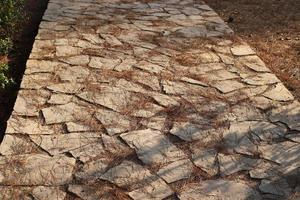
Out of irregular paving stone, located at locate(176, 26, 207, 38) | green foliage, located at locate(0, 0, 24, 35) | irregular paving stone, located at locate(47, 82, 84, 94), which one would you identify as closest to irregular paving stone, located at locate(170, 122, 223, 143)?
irregular paving stone, located at locate(47, 82, 84, 94)

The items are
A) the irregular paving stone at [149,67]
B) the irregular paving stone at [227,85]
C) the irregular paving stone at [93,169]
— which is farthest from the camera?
the irregular paving stone at [149,67]

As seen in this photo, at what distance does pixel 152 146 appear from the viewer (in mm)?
3797

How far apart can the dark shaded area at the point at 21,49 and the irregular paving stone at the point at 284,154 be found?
7.71 ft

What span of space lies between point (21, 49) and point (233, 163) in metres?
3.61

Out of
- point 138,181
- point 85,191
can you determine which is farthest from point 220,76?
point 85,191

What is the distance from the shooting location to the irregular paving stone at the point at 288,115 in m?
4.19

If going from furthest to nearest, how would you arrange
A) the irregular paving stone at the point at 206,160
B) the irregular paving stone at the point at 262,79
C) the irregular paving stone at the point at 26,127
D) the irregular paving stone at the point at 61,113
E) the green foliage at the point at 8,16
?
the green foliage at the point at 8,16
the irregular paving stone at the point at 262,79
the irregular paving stone at the point at 61,113
the irregular paving stone at the point at 26,127
the irregular paving stone at the point at 206,160

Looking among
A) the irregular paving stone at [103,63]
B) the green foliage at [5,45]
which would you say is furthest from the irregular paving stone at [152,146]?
the green foliage at [5,45]

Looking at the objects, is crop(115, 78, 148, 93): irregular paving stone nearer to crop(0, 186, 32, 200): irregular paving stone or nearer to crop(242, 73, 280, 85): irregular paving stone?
crop(242, 73, 280, 85): irregular paving stone

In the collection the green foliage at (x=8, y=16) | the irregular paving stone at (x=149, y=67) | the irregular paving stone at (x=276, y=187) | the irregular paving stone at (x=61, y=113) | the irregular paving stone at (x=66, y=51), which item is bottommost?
the irregular paving stone at (x=276, y=187)

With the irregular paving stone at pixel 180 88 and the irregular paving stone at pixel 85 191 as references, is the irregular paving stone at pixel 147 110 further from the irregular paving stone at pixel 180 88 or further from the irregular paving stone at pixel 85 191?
the irregular paving stone at pixel 85 191

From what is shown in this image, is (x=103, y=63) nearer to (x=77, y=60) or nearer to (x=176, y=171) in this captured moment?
(x=77, y=60)

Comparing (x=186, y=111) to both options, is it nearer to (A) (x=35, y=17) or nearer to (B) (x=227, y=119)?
(B) (x=227, y=119)

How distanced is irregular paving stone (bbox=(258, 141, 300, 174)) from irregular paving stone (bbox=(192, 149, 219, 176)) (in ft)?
→ 1.39
